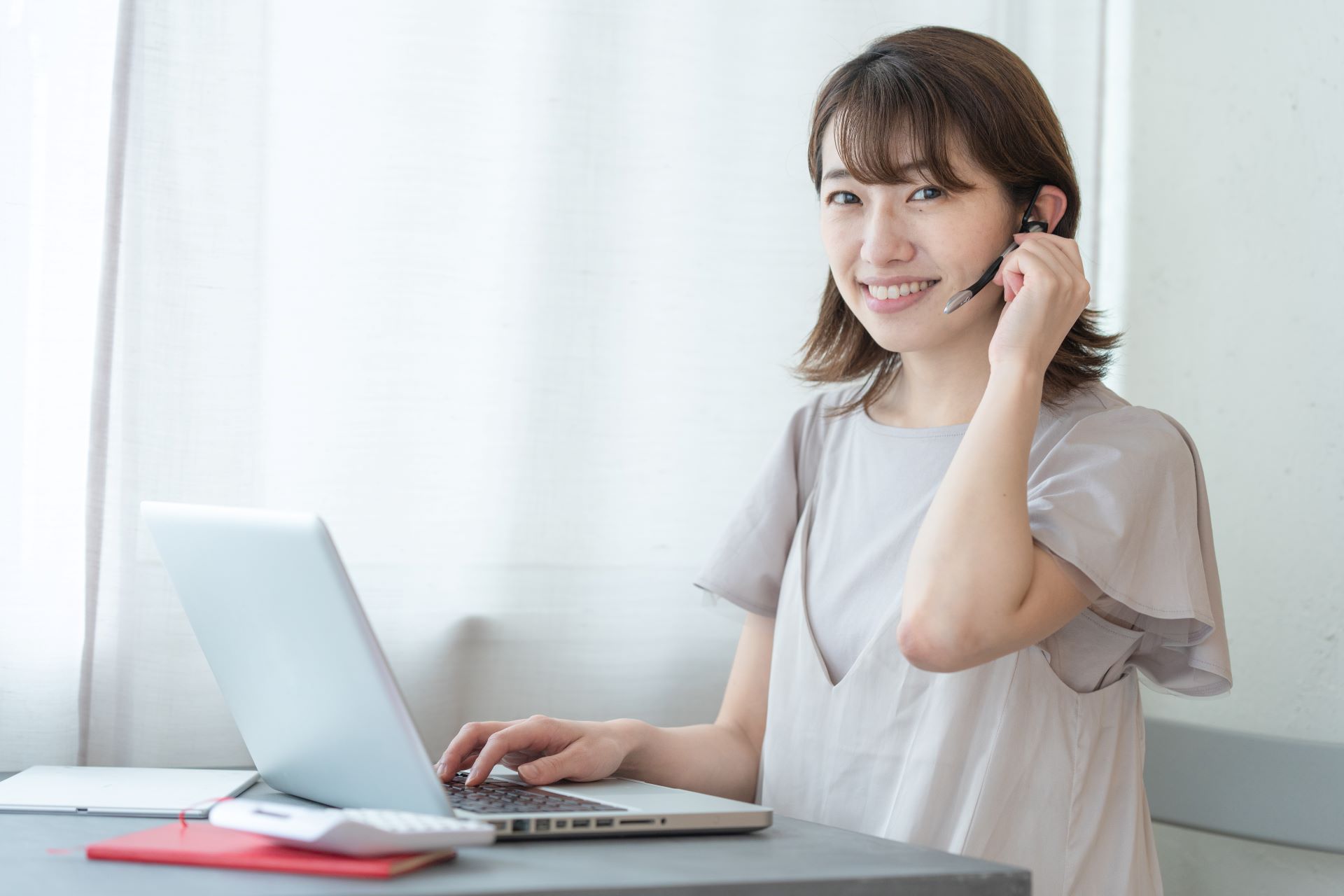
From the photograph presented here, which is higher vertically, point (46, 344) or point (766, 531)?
point (46, 344)

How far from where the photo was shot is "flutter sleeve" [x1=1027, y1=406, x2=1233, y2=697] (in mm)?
960

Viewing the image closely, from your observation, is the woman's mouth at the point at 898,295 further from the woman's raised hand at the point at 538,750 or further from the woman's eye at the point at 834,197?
the woman's raised hand at the point at 538,750

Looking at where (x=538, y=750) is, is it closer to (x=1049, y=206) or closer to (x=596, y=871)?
(x=596, y=871)

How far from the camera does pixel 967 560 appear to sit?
0.93 metres

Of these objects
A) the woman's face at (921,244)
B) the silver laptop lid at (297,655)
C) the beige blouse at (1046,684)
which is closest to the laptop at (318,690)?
the silver laptop lid at (297,655)

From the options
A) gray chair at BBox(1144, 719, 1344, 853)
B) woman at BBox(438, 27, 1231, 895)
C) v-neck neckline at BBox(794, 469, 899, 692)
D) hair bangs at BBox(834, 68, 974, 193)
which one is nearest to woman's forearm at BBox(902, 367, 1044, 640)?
woman at BBox(438, 27, 1231, 895)

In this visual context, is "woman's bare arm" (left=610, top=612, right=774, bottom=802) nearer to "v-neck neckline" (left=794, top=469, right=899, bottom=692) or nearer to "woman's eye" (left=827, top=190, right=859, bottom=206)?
"v-neck neckline" (left=794, top=469, right=899, bottom=692)

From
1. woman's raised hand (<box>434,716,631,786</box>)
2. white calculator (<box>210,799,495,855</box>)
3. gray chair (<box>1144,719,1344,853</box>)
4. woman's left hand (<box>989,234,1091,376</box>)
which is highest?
woman's left hand (<box>989,234,1091,376</box>)

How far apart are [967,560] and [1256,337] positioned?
0.77 metres

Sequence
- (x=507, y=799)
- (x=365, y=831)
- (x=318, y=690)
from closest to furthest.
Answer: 1. (x=365, y=831)
2. (x=318, y=690)
3. (x=507, y=799)

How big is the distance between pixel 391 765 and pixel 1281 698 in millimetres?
1166

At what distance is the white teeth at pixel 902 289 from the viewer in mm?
1131

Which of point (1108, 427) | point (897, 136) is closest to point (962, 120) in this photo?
point (897, 136)

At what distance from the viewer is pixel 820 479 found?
4.21 feet
